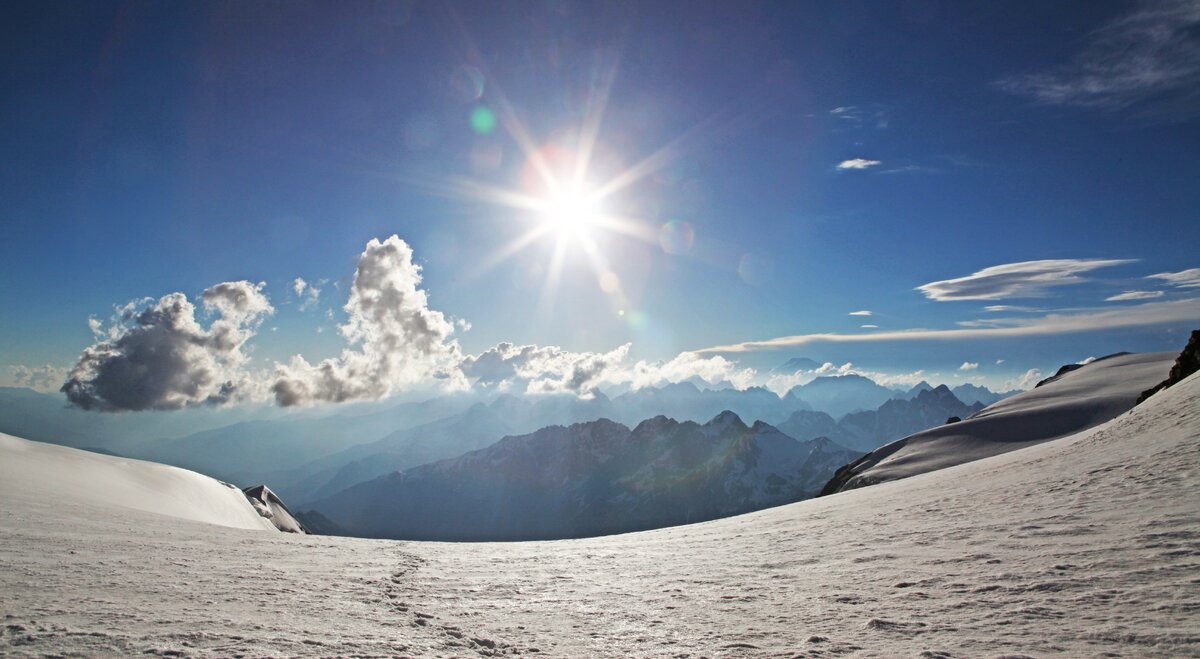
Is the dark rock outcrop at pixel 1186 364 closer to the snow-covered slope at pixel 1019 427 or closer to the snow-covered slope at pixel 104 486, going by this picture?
the snow-covered slope at pixel 1019 427

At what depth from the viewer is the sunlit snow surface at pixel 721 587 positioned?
7871mm

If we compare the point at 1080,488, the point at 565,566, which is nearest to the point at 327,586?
the point at 565,566

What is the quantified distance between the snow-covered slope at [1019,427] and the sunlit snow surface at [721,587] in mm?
30499

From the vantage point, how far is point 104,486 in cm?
3941

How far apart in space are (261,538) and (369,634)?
17307 millimetres

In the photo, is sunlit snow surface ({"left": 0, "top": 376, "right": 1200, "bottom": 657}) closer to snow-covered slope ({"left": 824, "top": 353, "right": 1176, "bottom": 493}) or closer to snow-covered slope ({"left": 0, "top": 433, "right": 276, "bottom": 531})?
snow-covered slope ({"left": 0, "top": 433, "right": 276, "bottom": 531})

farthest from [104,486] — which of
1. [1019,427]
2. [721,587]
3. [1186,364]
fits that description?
[1186,364]

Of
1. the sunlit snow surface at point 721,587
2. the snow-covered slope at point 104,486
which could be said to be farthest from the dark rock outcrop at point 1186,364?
the snow-covered slope at point 104,486

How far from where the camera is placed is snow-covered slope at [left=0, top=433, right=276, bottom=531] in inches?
1048

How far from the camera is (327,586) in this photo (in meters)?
13.0

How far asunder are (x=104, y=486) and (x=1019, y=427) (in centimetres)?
7714

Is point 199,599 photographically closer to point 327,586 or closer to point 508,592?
point 327,586

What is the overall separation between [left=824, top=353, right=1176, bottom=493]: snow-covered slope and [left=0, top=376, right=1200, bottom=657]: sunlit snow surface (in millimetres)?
30499

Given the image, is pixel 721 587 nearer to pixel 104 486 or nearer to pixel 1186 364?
pixel 104 486
